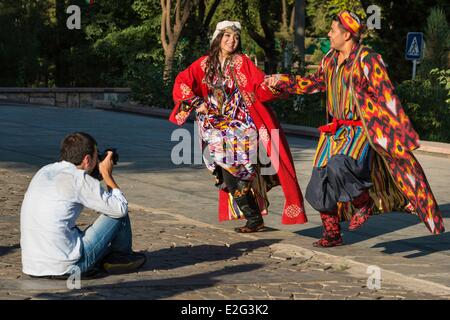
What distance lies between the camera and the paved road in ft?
30.1

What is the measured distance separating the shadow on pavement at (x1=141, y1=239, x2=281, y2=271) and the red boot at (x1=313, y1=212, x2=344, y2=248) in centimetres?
43

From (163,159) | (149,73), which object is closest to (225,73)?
(163,159)

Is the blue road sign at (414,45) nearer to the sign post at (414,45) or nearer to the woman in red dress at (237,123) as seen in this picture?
the sign post at (414,45)

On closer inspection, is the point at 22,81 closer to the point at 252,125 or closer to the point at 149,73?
the point at 149,73

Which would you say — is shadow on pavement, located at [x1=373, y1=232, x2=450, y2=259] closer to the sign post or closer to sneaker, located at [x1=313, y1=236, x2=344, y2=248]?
sneaker, located at [x1=313, y1=236, x2=344, y2=248]

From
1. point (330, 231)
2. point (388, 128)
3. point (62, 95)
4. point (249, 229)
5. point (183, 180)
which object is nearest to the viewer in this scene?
point (388, 128)

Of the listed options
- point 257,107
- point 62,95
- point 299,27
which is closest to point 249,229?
point 257,107

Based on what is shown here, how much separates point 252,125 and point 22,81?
28.7 m

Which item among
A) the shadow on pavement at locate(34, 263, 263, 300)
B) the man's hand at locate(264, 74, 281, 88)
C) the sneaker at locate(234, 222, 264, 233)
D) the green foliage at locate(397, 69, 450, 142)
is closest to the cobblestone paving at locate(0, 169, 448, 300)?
the shadow on pavement at locate(34, 263, 263, 300)

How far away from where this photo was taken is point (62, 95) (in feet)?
110

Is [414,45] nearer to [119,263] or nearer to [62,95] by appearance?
[62,95]

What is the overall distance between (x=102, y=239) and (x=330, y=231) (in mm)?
2220
